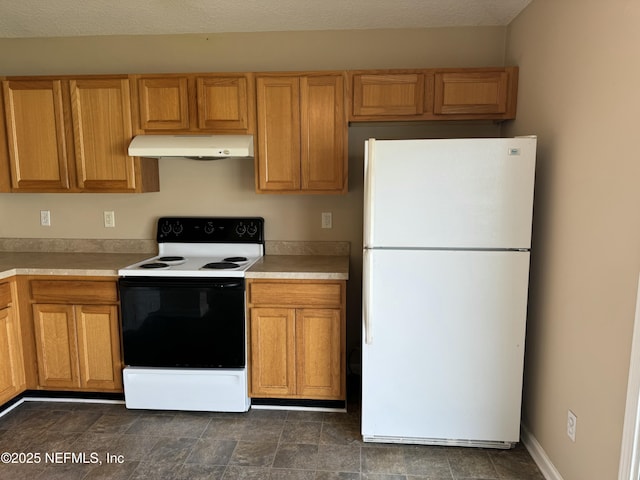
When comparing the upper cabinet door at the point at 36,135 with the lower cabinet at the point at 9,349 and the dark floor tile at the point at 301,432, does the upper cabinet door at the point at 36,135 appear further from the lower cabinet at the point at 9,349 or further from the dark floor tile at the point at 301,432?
the dark floor tile at the point at 301,432

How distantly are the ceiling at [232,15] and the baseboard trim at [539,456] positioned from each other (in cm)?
229

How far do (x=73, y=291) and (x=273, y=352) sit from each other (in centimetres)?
124

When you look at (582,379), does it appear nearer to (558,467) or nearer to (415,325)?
(558,467)

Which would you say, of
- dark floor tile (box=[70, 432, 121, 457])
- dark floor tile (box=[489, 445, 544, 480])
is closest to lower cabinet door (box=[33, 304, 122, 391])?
dark floor tile (box=[70, 432, 121, 457])

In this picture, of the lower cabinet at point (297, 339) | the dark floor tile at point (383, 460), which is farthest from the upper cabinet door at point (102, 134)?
the dark floor tile at point (383, 460)

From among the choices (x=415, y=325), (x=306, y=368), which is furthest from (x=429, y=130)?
(x=306, y=368)

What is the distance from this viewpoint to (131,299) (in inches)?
104

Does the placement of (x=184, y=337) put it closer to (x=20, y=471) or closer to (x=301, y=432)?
(x=301, y=432)

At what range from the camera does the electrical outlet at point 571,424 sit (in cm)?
192

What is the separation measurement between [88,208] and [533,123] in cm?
290

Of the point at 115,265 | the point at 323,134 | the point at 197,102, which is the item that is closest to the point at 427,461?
the point at 323,134

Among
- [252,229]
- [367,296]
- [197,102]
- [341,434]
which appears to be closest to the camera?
[367,296]

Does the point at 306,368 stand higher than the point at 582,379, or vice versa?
the point at 582,379

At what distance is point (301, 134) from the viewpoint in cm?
271
